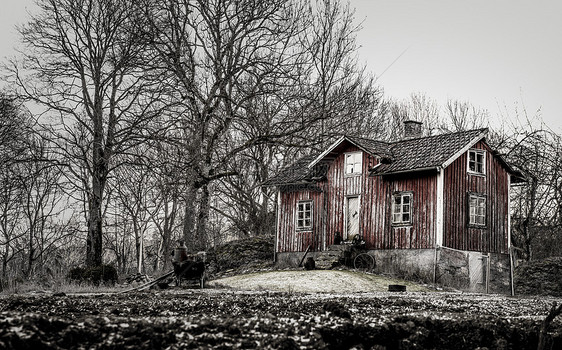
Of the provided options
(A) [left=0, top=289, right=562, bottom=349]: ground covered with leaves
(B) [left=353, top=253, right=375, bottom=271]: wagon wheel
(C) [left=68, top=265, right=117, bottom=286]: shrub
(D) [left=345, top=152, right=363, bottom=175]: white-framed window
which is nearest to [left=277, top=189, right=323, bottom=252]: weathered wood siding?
(D) [left=345, top=152, right=363, bottom=175]: white-framed window

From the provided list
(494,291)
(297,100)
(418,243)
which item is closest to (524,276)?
(494,291)

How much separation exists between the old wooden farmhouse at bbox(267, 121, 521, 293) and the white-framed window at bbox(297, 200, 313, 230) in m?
0.05

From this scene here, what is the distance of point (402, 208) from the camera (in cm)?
3209

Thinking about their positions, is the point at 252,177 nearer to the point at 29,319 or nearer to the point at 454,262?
the point at 454,262

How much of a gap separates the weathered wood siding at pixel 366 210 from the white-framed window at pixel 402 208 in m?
0.22

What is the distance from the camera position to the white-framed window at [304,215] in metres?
36.0

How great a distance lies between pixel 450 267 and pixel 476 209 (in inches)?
145

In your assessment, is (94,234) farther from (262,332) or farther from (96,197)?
(262,332)

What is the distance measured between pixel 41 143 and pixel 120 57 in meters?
8.12

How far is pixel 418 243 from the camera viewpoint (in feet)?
102

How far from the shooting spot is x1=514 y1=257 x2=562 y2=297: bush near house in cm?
2822

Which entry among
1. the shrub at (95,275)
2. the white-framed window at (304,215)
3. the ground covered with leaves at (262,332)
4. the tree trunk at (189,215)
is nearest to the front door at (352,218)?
the white-framed window at (304,215)

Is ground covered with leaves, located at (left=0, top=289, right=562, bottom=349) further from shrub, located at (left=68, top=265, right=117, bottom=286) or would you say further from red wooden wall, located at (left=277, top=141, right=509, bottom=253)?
red wooden wall, located at (left=277, top=141, right=509, bottom=253)

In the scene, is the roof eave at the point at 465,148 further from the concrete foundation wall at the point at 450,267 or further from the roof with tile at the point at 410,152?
the concrete foundation wall at the point at 450,267
